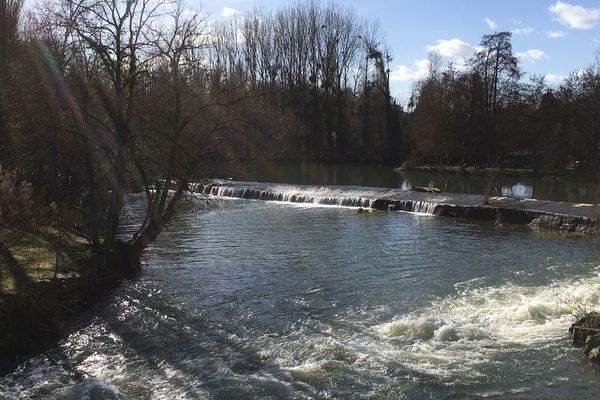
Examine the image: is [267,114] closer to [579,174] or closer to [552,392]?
[552,392]

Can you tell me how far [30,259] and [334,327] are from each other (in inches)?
233

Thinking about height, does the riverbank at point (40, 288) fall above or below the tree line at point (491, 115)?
below

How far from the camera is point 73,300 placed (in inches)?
378

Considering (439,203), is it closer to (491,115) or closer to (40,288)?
(40,288)

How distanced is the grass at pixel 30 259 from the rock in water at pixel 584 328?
798 centimetres

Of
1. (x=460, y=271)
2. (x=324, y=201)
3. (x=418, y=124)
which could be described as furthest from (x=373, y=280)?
(x=418, y=124)

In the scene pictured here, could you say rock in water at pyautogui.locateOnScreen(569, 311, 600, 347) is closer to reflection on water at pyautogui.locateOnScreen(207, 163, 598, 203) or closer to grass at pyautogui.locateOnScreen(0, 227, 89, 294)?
grass at pyautogui.locateOnScreen(0, 227, 89, 294)

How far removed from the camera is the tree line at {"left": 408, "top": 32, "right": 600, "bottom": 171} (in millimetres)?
40719

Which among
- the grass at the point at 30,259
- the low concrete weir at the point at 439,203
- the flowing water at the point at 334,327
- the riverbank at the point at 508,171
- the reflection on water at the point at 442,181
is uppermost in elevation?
the riverbank at the point at 508,171

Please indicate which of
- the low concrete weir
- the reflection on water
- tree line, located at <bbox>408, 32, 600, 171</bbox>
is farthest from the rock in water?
tree line, located at <bbox>408, 32, 600, 171</bbox>

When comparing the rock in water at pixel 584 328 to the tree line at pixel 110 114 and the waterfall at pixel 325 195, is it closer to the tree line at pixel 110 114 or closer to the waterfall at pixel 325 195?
the tree line at pixel 110 114

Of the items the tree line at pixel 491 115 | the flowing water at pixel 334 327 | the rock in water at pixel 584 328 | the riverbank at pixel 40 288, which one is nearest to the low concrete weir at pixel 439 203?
the flowing water at pixel 334 327

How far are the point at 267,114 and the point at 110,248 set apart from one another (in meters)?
4.79

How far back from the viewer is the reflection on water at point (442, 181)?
28.8 metres
